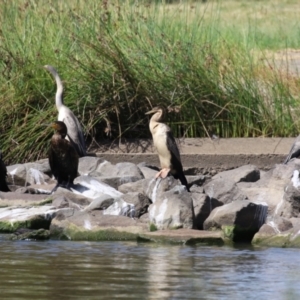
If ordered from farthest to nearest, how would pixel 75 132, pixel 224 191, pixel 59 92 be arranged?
pixel 59 92 < pixel 75 132 < pixel 224 191

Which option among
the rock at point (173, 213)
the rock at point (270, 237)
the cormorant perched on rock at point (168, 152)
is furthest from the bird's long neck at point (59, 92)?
the rock at point (270, 237)

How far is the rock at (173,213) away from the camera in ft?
29.0

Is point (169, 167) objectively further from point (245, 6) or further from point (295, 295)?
point (245, 6)

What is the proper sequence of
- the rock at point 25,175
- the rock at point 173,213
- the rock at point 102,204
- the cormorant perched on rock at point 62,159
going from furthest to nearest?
the rock at point 25,175
the cormorant perched on rock at point 62,159
the rock at point 102,204
the rock at point 173,213

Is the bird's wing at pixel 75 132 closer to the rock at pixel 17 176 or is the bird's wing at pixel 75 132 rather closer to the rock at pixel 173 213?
the rock at pixel 17 176

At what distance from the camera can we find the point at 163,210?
29.1 ft

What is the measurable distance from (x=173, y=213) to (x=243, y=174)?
7.28 ft

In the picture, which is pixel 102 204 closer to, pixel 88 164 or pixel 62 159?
pixel 62 159

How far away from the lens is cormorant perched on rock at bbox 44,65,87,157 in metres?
11.7

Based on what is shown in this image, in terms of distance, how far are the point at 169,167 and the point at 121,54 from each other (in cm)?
201

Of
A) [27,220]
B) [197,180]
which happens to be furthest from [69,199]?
[197,180]

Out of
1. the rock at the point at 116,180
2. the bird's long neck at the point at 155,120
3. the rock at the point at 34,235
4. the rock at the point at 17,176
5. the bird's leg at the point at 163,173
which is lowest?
the rock at the point at 17,176

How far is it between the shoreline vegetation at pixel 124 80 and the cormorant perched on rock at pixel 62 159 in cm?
142

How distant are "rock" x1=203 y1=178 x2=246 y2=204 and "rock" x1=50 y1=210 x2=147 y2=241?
110 cm
